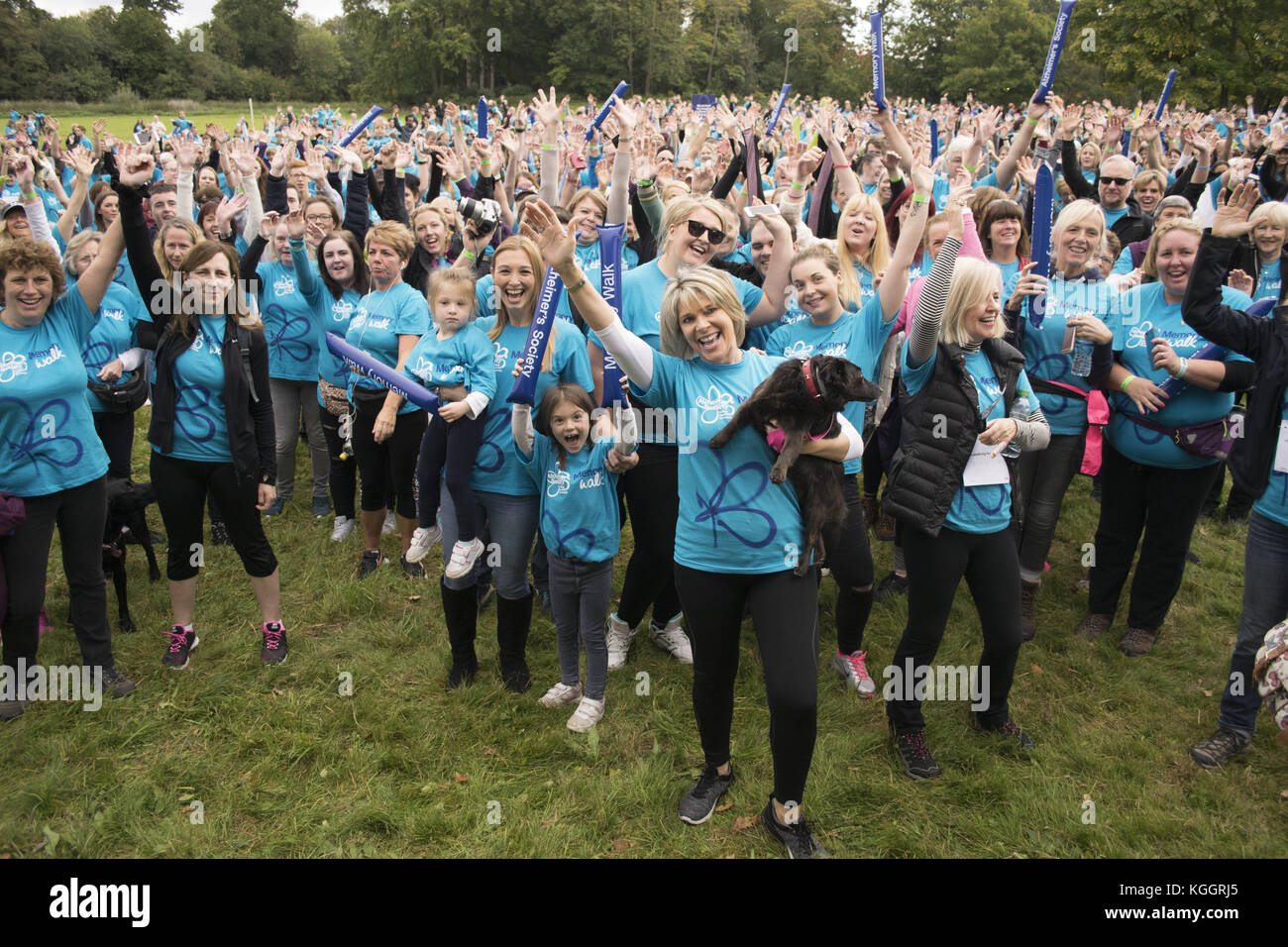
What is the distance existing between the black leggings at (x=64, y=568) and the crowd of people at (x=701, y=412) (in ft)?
0.05

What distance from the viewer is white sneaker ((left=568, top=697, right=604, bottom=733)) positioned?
428cm

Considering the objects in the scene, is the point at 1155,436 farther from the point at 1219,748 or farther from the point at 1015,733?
the point at 1015,733

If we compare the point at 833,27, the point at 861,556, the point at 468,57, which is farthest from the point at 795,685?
the point at 833,27

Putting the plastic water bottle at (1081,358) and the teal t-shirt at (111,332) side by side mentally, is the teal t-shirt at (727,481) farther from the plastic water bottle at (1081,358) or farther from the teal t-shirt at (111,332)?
the teal t-shirt at (111,332)

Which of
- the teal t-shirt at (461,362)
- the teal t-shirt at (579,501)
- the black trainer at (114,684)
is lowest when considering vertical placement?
the black trainer at (114,684)

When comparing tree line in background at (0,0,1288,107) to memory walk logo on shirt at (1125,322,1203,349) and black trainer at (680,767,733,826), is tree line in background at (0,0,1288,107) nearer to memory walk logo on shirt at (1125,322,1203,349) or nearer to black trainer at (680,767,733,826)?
memory walk logo on shirt at (1125,322,1203,349)

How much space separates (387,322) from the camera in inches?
223

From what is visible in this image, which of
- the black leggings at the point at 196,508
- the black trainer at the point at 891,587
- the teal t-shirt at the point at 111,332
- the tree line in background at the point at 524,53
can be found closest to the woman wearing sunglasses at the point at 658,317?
the black trainer at the point at 891,587

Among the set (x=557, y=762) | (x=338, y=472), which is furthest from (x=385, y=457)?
(x=557, y=762)

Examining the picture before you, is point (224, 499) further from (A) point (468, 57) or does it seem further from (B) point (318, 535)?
(A) point (468, 57)

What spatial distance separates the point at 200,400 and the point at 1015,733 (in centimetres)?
467

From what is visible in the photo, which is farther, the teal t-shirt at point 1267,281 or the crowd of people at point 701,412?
the teal t-shirt at point 1267,281

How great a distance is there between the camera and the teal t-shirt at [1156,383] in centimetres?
454

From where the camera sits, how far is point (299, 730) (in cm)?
431
